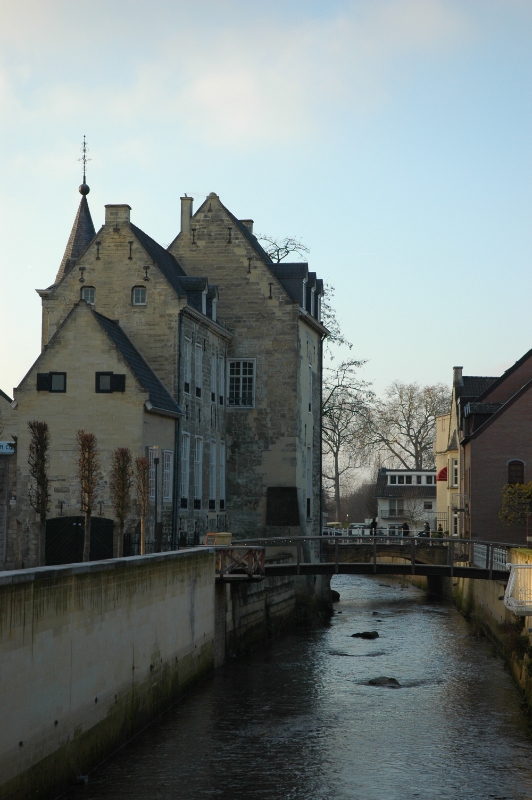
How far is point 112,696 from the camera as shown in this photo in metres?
20.4

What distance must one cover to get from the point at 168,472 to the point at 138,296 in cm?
687

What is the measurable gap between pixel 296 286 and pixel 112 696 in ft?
94.6

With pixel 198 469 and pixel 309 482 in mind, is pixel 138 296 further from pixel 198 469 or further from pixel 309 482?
pixel 309 482

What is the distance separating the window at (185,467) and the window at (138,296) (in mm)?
5158

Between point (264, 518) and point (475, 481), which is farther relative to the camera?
point (475, 481)

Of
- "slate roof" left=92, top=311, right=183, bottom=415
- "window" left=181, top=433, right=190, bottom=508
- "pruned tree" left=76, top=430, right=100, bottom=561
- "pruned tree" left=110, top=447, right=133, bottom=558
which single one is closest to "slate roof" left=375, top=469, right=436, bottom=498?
"window" left=181, top=433, right=190, bottom=508

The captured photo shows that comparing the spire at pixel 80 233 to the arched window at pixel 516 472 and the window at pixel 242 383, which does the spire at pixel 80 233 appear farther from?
the arched window at pixel 516 472

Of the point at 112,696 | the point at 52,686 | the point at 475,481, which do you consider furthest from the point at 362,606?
the point at 52,686

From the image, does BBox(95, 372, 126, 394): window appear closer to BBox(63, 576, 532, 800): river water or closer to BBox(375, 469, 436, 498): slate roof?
BBox(63, 576, 532, 800): river water

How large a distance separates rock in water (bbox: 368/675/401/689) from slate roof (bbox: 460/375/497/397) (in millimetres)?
34622

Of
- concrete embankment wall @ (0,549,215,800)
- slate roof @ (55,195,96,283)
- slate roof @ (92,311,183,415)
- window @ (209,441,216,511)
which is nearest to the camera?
concrete embankment wall @ (0,549,215,800)

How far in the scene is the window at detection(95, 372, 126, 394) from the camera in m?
35.5

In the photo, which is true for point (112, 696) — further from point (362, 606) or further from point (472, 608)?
point (362, 606)

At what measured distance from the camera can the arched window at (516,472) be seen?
48781 mm
